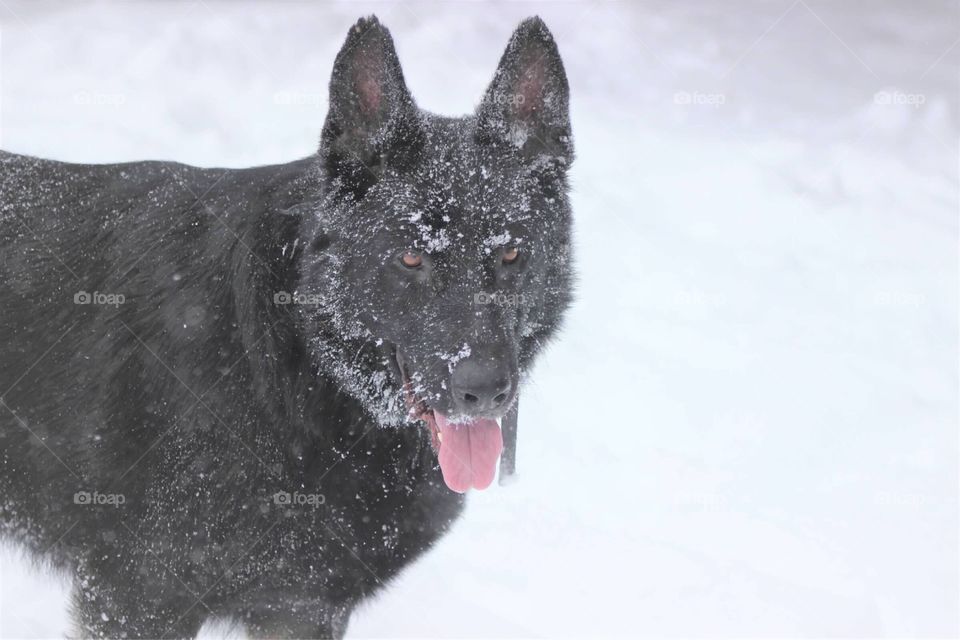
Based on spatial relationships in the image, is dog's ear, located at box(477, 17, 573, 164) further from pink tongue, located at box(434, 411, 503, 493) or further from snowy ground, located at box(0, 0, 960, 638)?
snowy ground, located at box(0, 0, 960, 638)

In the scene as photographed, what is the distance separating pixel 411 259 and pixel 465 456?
686mm

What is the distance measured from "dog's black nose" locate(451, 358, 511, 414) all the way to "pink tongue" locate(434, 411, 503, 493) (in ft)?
0.79

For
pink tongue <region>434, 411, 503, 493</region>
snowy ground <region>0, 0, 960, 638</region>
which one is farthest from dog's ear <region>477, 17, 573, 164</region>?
snowy ground <region>0, 0, 960, 638</region>

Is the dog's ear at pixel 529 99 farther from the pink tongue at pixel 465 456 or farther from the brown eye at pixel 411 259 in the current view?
the pink tongue at pixel 465 456

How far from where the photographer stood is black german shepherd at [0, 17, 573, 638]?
259 centimetres

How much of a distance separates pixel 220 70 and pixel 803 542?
6.35 meters

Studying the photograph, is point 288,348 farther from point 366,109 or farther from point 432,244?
point 366,109

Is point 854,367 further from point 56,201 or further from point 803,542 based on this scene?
point 56,201

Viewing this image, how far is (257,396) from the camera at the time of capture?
2.71m

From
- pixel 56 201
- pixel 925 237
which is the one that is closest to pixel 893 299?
pixel 925 237

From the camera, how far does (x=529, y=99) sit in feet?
9.15

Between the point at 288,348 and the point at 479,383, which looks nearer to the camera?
the point at 479,383

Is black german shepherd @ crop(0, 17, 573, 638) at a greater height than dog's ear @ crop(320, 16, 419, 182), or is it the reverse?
dog's ear @ crop(320, 16, 419, 182)

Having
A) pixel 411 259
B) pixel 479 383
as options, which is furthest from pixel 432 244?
pixel 479 383
